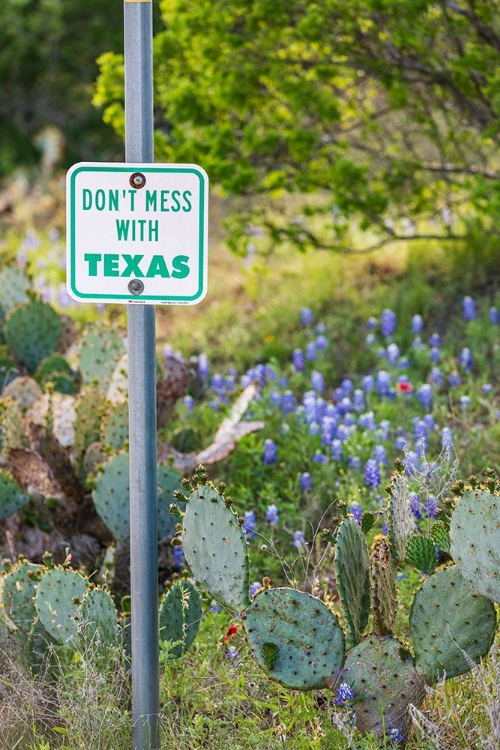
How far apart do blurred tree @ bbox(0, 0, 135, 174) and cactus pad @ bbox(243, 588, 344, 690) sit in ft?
30.7

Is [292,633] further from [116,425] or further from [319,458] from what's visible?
[319,458]

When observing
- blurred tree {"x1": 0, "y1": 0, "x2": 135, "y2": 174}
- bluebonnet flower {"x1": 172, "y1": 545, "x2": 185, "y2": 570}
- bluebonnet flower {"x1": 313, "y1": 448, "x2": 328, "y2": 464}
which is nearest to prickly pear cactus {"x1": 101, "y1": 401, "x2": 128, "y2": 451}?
bluebonnet flower {"x1": 172, "y1": 545, "x2": 185, "y2": 570}

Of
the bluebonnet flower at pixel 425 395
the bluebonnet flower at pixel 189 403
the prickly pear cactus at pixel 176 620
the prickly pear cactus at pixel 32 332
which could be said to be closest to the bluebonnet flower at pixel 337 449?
the bluebonnet flower at pixel 425 395

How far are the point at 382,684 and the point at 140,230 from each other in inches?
56.4

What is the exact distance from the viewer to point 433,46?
619cm

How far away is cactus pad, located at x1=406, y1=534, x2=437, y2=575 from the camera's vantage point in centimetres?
288

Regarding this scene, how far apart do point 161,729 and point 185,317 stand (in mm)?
4981

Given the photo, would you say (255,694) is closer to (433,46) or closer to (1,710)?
(1,710)

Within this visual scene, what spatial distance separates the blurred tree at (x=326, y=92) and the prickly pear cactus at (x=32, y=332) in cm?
166

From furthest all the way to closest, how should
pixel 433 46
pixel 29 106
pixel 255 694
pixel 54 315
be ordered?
1. pixel 29 106
2. pixel 433 46
3. pixel 54 315
4. pixel 255 694

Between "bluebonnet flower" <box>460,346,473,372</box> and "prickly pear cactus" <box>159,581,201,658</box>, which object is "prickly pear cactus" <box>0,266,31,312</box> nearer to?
"bluebonnet flower" <box>460,346,473,372</box>

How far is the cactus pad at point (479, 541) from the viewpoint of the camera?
2639mm

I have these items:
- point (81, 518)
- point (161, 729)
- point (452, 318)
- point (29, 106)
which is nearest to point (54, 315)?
point (81, 518)

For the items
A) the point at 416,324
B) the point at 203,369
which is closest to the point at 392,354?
the point at 416,324
